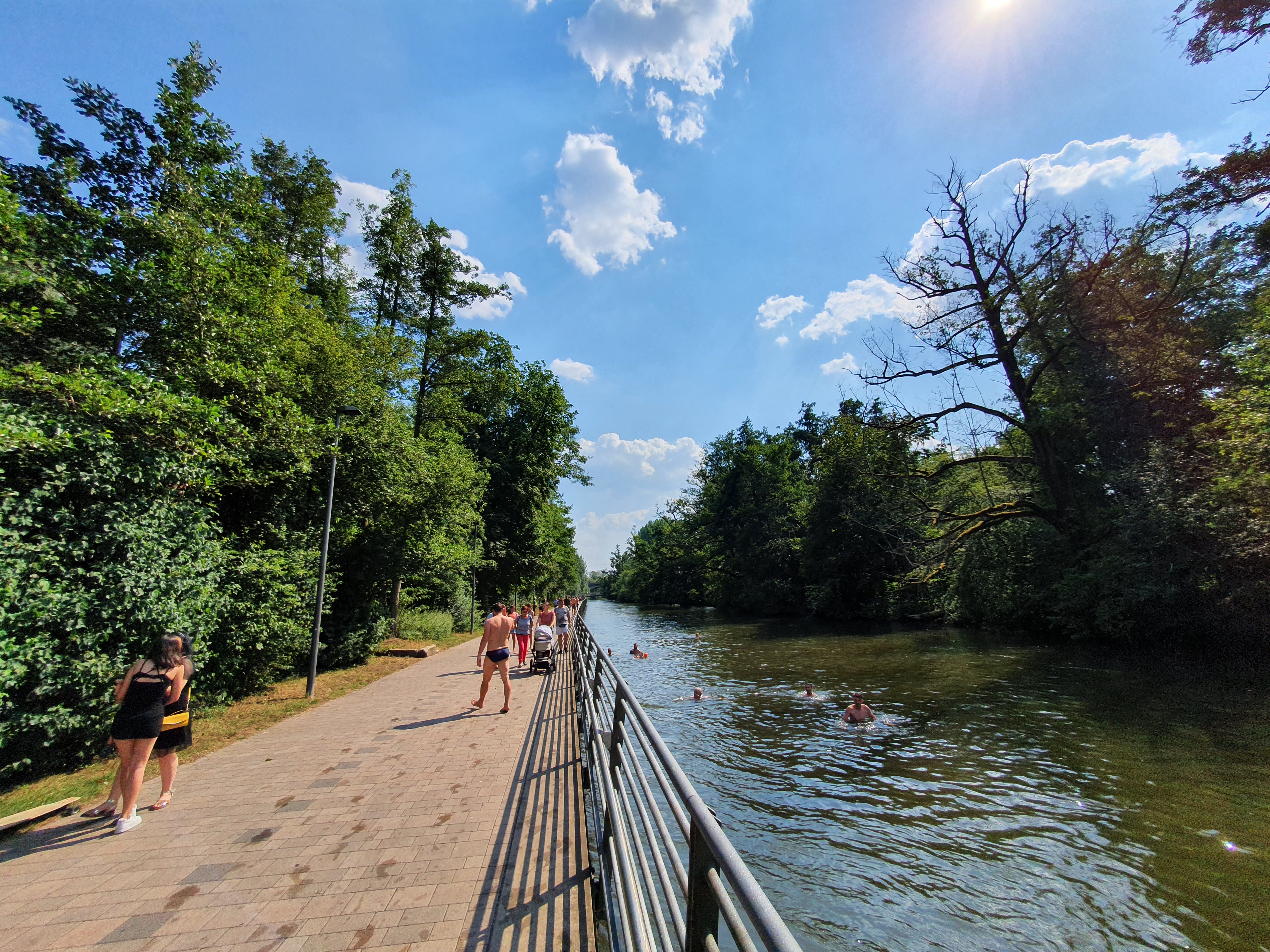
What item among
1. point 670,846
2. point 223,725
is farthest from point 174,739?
point 670,846


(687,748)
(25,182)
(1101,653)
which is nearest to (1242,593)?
(1101,653)

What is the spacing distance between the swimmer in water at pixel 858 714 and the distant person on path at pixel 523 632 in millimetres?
7871

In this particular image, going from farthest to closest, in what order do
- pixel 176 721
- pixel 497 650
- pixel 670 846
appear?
pixel 497 650 < pixel 176 721 < pixel 670 846

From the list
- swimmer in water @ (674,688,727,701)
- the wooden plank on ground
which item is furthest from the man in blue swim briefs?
swimmer in water @ (674,688,727,701)

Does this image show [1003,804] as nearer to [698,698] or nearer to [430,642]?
[698,698]

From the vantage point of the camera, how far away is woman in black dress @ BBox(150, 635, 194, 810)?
5062mm

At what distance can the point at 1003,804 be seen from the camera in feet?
23.4

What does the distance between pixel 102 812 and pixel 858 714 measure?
11.7 meters

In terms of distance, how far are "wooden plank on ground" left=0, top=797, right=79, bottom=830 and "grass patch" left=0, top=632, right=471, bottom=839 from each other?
4.5 inches

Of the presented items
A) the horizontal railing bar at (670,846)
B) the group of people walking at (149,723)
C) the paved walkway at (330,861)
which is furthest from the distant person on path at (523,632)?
the horizontal railing bar at (670,846)

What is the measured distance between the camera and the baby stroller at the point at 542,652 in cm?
1303

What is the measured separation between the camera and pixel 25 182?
906cm

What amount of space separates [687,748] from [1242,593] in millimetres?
14612

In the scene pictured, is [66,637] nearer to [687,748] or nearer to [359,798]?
[359,798]
